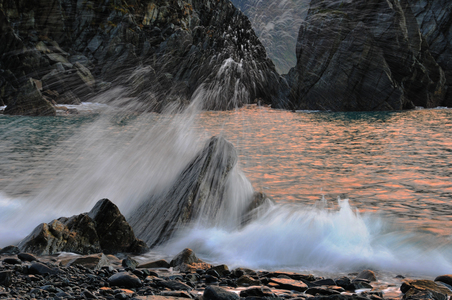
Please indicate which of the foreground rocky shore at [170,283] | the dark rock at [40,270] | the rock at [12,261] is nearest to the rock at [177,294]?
the foreground rocky shore at [170,283]

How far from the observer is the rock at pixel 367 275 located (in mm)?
5741

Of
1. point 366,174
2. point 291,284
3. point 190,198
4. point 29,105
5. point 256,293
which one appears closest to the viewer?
point 256,293

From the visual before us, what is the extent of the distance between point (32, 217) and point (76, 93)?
214ft

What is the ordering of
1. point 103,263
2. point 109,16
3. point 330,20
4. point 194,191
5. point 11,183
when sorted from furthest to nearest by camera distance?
point 330,20, point 109,16, point 11,183, point 194,191, point 103,263

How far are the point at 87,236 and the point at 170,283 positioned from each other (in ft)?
9.35

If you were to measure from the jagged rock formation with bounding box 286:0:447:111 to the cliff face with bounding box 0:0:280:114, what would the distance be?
48.6ft

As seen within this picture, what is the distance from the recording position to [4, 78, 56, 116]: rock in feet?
169

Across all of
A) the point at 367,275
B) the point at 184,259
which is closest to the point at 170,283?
the point at 184,259

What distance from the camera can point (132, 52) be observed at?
273 feet

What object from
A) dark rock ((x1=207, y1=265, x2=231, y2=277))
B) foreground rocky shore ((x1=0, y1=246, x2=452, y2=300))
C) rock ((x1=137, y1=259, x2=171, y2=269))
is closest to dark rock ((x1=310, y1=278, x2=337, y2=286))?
foreground rocky shore ((x1=0, y1=246, x2=452, y2=300))

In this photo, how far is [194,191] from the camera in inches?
341

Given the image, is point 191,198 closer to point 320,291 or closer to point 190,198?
point 190,198

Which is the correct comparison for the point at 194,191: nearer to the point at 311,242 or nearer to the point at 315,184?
the point at 311,242

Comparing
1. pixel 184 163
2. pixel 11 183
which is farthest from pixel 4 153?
pixel 184 163
